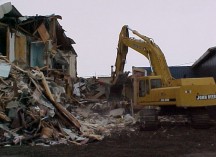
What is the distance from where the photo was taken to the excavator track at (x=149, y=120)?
17.5m

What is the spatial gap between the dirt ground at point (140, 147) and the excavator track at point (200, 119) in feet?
2.02

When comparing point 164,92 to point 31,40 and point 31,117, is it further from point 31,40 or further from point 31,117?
point 31,40

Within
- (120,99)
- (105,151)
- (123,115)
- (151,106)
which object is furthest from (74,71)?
(105,151)

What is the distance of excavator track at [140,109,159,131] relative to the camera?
17.5 metres

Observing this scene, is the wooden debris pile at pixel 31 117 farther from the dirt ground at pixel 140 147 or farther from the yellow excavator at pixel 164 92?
the yellow excavator at pixel 164 92

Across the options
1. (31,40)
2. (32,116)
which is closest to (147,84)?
(32,116)

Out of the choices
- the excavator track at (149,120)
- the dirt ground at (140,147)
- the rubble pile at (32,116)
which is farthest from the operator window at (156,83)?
the dirt ground at (140,147)

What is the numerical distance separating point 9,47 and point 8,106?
22.1 ft

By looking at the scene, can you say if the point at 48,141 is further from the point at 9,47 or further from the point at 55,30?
the point at 55,30

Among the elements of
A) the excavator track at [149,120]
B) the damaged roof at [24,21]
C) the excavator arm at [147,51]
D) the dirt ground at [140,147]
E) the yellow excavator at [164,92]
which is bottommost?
the dirt ground at [140,147]

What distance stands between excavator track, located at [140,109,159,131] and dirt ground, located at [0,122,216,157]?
0.85 metres

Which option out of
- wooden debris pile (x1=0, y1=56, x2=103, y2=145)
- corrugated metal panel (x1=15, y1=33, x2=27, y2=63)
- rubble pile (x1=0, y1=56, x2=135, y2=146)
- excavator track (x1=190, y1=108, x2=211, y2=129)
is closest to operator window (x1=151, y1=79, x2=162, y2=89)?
excavator track (x1=190, y1=108, x2=211, y2=129)

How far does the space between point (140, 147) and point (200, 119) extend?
5.44 m

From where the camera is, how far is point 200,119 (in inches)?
680
